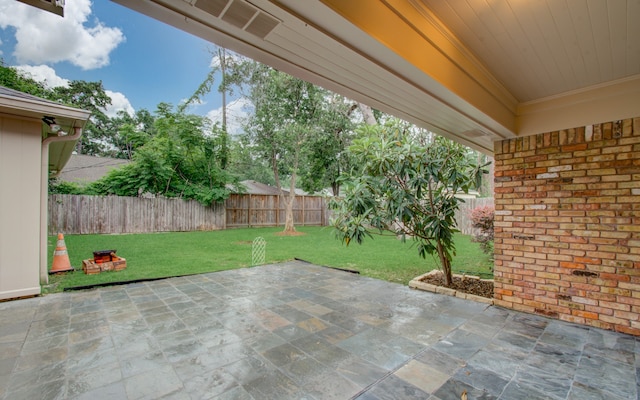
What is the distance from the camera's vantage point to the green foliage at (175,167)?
1144 centimetres

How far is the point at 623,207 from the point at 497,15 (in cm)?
239

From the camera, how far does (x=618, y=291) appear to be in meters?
2.71

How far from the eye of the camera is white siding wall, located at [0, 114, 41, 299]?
140 inches

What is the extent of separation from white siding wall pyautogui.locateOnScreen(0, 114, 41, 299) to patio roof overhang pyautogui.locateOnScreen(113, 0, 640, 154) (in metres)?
3.89

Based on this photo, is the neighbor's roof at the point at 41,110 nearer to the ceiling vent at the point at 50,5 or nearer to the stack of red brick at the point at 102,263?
the stack of red brick at the point at 102,263

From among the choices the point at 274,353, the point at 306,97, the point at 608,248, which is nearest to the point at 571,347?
the point at 608,248

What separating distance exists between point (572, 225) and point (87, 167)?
20.6m

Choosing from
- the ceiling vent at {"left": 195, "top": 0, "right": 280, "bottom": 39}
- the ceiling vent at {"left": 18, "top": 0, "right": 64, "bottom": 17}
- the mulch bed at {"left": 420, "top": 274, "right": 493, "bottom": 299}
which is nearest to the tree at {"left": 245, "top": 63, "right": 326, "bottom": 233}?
the mulch bed at {"left": 420, "top": 274, "right": 493, "bottom": 299}

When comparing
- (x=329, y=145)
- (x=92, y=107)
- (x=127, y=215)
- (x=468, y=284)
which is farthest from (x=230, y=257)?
(x=92, y=107)

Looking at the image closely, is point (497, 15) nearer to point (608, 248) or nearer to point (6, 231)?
point (608, 248)

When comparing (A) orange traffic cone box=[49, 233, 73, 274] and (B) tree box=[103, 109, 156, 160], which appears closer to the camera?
A: (A) orange traffic cone box=[49, 233, 73, 274]

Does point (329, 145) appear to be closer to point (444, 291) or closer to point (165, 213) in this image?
point (165, 213)

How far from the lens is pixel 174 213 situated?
38.3ft

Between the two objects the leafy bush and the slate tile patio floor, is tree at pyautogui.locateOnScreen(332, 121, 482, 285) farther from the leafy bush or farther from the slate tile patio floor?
the leafy bush
